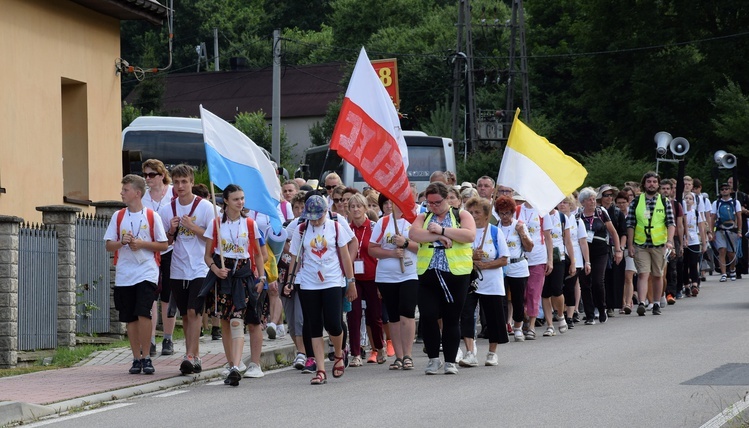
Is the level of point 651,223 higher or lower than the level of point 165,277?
higher

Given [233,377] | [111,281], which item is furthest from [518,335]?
[233,377]

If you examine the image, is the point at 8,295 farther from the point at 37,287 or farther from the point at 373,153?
the point at 373,153

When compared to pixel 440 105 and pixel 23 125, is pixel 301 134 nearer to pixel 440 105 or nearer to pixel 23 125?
pixel 440 105

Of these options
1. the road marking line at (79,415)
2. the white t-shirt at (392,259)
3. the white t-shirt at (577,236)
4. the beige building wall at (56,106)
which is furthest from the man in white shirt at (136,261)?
the white t-shirt at (577,236)

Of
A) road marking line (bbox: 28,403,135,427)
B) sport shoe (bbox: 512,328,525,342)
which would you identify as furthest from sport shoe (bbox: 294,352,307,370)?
sport shoe (bbox: 512,328,525,342)

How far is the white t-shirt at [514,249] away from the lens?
15609 mm

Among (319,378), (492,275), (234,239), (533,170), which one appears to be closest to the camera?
(319,378)

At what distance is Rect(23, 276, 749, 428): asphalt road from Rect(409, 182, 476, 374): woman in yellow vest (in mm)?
353

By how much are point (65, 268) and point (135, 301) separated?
9.76ft

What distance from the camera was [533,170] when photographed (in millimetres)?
14945

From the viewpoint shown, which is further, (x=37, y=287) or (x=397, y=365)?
(x=37, y=287)

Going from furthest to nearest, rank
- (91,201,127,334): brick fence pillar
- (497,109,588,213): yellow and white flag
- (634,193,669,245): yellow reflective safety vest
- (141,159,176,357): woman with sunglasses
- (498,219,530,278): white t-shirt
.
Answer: (634,193,669,245): yellow reflective safety vest
(91,201,127,334): brick fence pillar
(498,219,530,278): white t-shirt
(497,109,588,213): yellow and white flag
(141,159,176,357): woman with sunglasses

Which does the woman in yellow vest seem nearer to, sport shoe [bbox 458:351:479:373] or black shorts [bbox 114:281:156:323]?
sport shoe [bbox 458:351:479:373]

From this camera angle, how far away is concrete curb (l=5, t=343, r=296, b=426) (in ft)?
32.9
